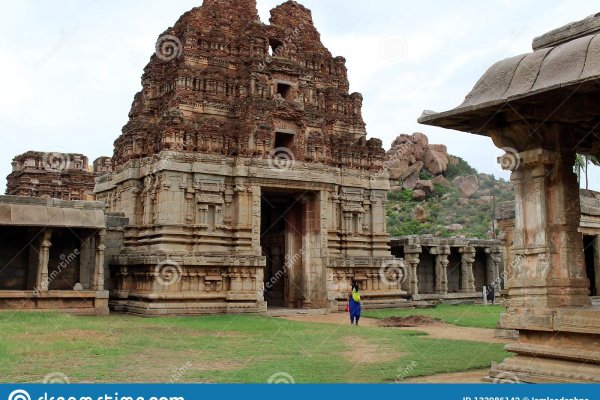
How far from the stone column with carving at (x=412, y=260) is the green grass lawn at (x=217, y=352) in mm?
11611

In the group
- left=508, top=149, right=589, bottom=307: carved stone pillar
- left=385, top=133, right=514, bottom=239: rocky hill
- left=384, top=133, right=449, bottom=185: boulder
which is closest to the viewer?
left=508, top=149, right=589, bottom=307: carved stone pillar

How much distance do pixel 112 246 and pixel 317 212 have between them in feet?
27.2

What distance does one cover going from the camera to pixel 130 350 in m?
11.7

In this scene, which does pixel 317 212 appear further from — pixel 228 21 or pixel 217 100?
pixel 228 21

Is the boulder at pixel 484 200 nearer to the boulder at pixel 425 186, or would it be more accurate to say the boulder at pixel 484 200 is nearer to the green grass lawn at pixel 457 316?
the boulder at pixel 425 186

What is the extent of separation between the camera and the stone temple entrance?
24.3 m

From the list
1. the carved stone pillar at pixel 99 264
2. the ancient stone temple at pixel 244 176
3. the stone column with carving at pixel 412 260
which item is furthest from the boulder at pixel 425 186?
the carved stone pillar at pixel 99 264

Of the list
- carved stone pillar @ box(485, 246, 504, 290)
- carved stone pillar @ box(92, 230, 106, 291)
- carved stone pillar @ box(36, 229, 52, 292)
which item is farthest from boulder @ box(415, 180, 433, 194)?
carved stone pillar @ box(36, 229, 52, 292)

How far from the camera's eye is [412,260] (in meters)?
28.5

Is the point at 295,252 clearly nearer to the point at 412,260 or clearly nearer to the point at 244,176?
the point at 244,176

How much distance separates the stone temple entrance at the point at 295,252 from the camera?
79.7 feet

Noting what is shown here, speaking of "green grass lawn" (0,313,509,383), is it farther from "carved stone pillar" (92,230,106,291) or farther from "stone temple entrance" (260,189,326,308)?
"stone temple entrance" (260,189,326,308)

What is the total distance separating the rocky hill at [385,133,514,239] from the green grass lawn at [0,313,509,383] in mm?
39831

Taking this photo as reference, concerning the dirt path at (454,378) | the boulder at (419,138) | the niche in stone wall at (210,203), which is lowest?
the dirt path at (454,378)
